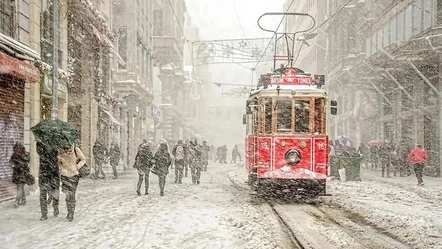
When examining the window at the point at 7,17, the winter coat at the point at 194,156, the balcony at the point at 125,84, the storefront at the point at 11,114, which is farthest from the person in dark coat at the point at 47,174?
the balcony at the point at 125,84

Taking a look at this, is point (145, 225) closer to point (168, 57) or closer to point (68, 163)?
point (68, 163)

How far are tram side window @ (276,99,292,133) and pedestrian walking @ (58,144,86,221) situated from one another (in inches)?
218

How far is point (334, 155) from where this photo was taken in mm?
23547

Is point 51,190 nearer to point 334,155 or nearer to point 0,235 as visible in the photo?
point 0,235

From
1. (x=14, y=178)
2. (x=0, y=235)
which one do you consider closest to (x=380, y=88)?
(x=14, y=178)

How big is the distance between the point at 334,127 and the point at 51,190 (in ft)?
137

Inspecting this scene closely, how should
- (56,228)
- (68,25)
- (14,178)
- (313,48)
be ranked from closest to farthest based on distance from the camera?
(56,228) < (14,178) < (68,25) < (313,48)

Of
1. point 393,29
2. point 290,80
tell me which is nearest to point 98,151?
point 290,80

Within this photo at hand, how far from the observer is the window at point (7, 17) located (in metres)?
14.9

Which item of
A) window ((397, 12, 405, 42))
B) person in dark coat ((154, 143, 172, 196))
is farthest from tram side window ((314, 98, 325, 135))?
window ((397, 12, 405, 42))

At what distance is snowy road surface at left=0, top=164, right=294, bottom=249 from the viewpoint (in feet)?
27.6

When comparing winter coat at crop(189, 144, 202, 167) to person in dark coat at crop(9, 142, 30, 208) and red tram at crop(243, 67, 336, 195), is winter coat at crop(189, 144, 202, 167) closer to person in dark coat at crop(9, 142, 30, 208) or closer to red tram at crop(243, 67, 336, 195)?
red tram at crop(243, 67, 336, 195)

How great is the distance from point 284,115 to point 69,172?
599 cm

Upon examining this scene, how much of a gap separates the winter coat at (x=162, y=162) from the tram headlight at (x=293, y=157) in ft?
12.4
